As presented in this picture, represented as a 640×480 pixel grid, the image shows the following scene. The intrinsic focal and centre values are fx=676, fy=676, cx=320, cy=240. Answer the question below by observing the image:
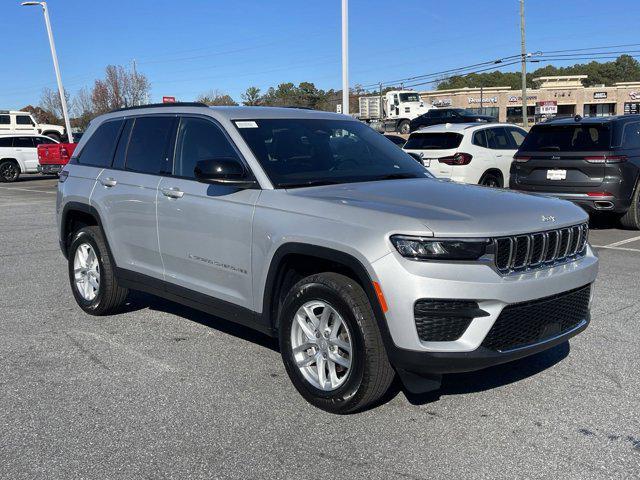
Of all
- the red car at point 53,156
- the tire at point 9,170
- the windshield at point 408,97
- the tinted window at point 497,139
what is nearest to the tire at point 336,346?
the tinted window at point 497,139

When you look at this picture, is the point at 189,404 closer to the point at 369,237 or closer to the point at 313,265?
the point at 313,265

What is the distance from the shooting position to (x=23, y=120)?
1497 inches

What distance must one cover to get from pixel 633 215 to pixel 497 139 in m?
3.65

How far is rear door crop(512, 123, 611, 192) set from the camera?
33.8ft

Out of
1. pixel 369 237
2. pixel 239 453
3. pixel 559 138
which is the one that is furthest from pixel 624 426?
pixel 559 138

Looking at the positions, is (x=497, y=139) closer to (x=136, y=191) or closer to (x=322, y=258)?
(x=136, y=191)

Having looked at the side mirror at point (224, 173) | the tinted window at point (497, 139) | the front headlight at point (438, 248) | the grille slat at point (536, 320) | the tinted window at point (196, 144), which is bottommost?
the grille slat at point (536, 320)

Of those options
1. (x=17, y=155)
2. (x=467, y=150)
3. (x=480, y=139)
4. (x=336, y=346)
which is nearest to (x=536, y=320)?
(x=336, y=346)

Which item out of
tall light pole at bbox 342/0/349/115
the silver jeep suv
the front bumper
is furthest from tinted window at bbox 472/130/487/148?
the front bumper

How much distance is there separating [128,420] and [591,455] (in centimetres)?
257

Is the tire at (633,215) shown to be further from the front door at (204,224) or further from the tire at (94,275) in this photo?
the tire at (94,275)

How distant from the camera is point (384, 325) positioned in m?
3.64

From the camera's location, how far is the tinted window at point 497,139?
13.6 meters

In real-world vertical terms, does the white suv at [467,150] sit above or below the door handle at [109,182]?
below
